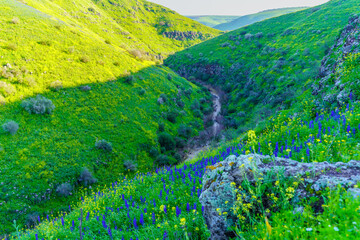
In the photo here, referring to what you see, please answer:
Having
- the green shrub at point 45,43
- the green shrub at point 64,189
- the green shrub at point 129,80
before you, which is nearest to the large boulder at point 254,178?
the green shrub at point 64,189

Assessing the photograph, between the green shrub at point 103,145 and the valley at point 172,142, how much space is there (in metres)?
0.21

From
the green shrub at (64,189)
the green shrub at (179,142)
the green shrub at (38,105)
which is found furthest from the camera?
the green shrub at (179,142)

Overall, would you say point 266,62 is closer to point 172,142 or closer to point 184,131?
point 184,131

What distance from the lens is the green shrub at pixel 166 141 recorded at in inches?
992

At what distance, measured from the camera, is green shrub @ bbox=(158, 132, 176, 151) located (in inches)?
992

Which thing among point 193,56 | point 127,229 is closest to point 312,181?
point 127,229

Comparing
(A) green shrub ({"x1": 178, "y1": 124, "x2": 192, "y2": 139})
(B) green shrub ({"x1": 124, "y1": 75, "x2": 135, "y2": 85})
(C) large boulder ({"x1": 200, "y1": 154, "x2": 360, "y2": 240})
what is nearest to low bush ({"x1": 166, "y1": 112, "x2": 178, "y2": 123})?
(A) green shrub ({"x1": 178, "y1": 124, "x2": 192, "y2": 139})

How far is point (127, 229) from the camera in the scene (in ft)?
15.9

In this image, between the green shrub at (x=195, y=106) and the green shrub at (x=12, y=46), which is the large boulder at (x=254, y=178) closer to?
the green shrub at (x=12, y=46)

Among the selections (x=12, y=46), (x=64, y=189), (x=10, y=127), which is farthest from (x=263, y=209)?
(x=12, y=46)

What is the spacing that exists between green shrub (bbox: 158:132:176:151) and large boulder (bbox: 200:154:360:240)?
21.8 metres

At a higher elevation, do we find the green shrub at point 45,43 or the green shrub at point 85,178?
the green shrub at point 45,43

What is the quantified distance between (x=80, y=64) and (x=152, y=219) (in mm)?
30331

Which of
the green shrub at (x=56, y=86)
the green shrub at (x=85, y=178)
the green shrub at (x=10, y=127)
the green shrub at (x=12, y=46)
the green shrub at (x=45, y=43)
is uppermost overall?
the green shrub at (x=45, y=43)
